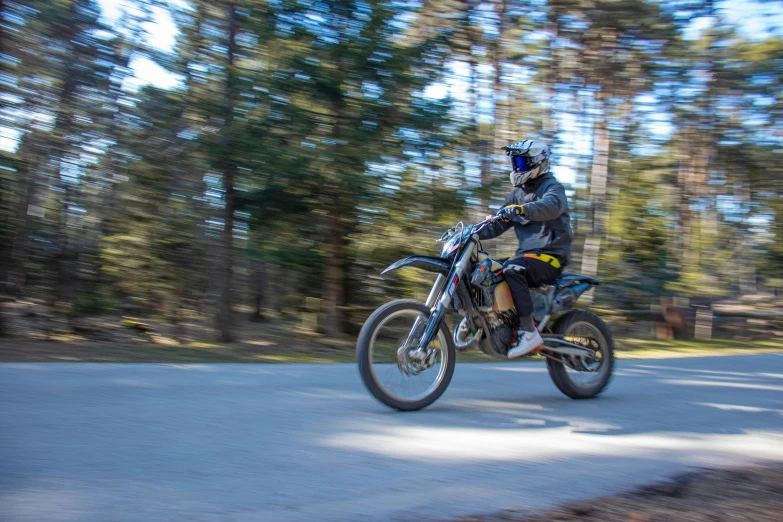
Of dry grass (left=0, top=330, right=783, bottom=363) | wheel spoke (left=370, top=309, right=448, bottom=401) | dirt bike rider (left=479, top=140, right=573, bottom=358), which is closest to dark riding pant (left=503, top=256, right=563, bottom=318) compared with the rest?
dirt bike rider (left=479, top=140, right=573, bottom=358)

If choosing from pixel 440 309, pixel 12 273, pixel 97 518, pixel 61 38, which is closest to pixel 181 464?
pixel 97 518

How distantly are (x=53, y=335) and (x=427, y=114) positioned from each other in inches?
284

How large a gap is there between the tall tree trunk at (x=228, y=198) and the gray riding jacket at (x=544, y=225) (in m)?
7.04

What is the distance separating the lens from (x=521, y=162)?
640cm

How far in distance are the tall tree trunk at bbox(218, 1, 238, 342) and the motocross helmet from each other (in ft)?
23.0

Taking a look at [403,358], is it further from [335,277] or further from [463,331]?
[335,277]

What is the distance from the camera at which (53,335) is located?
1216cm

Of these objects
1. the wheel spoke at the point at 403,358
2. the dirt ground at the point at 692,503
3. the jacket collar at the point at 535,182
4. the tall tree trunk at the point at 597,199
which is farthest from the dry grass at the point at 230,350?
the dirt ground at the point at 692,503

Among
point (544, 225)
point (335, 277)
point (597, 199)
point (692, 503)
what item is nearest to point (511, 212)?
point (544, 225)

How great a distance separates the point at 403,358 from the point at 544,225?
5.73 ft

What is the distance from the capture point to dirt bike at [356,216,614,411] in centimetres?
558

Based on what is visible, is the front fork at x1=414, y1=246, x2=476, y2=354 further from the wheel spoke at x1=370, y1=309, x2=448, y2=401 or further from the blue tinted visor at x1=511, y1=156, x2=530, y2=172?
the blue tinted visor at x1=511, y1=156, x2=530, y2=172

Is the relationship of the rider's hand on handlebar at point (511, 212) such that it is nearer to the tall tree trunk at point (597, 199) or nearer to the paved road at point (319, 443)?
the paved road at point (319, 443)

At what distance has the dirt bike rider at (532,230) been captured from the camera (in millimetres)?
6062
